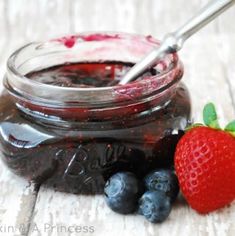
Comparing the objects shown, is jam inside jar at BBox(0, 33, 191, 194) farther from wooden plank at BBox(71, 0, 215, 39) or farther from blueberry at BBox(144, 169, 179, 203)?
wooden plank at BBox(71, 0, 215, 39)

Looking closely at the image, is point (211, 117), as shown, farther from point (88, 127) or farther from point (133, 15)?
point (133, 15)

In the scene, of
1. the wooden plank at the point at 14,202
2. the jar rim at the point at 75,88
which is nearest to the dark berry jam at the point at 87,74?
the jar rim at the point at 75,88

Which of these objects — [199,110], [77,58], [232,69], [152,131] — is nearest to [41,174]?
[152,131]

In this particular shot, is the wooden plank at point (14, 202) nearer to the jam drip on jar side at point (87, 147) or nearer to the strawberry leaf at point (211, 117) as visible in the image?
the jam drip on jar side at point (87, 147)

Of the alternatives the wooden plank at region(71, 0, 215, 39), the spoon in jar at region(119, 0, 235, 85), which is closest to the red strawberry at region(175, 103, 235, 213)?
the spoon in jar at region(119, 0, 235, 85)

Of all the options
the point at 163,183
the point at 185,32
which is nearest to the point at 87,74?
the point at 185,32
